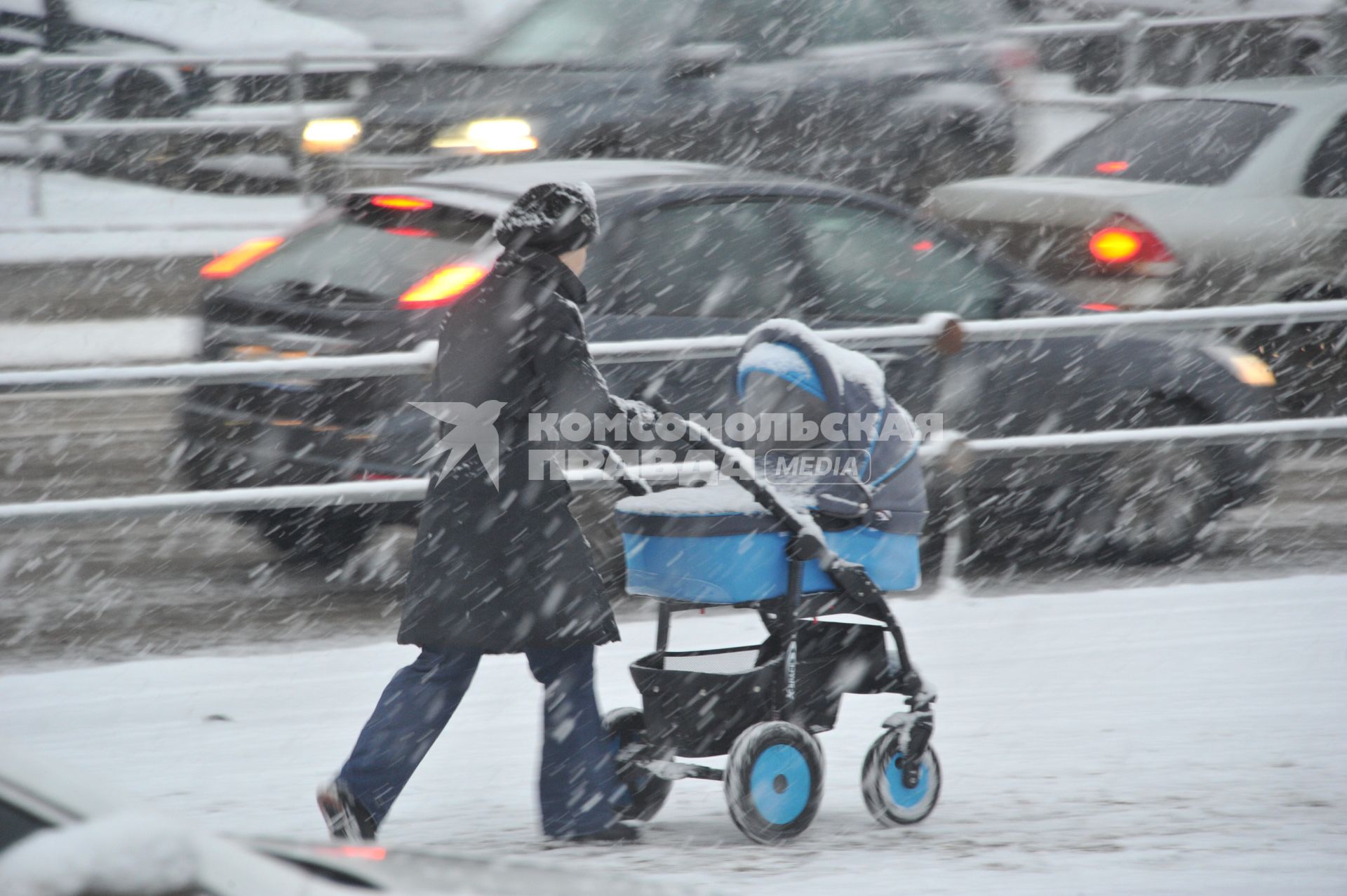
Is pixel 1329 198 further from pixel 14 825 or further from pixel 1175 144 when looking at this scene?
pixel 14 825

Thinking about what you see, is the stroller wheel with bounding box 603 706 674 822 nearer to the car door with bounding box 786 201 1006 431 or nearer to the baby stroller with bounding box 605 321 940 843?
the baby stroller with bounding box 605 321 940 843

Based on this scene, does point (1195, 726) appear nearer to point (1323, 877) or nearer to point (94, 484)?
point (1323, 877)

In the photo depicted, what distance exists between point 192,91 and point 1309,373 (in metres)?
10.0

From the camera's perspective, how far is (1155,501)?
747 centimetres

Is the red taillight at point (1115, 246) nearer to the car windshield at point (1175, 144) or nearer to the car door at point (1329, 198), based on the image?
the car windshield at point (1175, 144)

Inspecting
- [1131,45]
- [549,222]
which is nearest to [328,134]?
[1131,45]

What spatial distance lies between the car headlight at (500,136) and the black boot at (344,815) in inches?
272

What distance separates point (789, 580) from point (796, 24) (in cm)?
811

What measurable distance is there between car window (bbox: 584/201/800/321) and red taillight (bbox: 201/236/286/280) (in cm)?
130

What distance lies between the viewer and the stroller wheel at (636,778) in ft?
14.8

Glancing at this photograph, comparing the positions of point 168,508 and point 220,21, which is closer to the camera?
point 168,508

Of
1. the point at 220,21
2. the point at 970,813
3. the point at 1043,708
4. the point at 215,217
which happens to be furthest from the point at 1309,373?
the point at 220,21

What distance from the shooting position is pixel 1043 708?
5.62m

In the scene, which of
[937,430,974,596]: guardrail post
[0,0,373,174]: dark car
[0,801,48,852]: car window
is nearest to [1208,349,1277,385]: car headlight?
[937,430,974,596]: guardrail post
